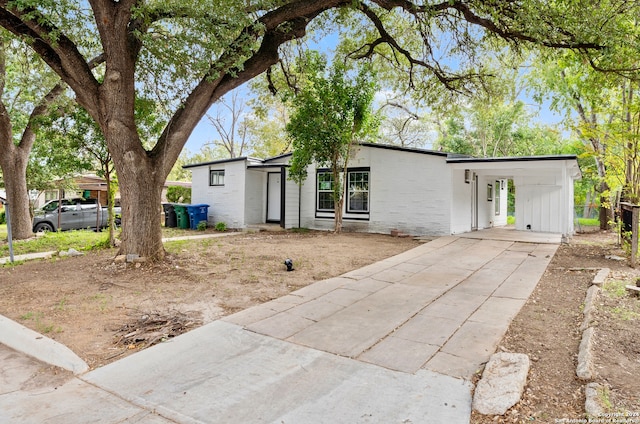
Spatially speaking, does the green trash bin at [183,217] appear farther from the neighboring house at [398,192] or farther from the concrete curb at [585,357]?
the concrete curb at [585,357]

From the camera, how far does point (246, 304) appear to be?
4.78 meters

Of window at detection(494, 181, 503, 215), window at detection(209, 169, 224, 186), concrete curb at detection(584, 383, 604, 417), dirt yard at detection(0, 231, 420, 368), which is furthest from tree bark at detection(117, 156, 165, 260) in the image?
window at detection(494, 181, 503, 215)

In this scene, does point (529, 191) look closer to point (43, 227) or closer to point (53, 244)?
point (53, 244)

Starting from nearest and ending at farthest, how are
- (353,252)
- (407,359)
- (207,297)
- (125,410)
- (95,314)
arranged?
1. (125,410)
2. (407,359)
3. (95,314)
4. (207,297)
5. (353,252)

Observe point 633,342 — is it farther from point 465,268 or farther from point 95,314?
point 95,314

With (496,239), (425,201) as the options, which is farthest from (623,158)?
(425,201)

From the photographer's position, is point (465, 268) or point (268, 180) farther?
point (268, 180)

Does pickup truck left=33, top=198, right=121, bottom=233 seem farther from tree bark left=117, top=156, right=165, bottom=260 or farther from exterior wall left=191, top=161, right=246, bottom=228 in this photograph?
tree bark left=117, top=156, right=165, bottom=260

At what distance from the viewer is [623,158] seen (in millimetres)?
7805

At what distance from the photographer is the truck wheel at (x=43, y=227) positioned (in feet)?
44.0

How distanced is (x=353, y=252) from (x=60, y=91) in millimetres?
9525

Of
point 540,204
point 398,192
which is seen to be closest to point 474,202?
point 540,204

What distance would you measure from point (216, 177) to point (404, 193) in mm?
7456

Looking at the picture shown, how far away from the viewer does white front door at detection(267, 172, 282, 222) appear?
1516 cm
